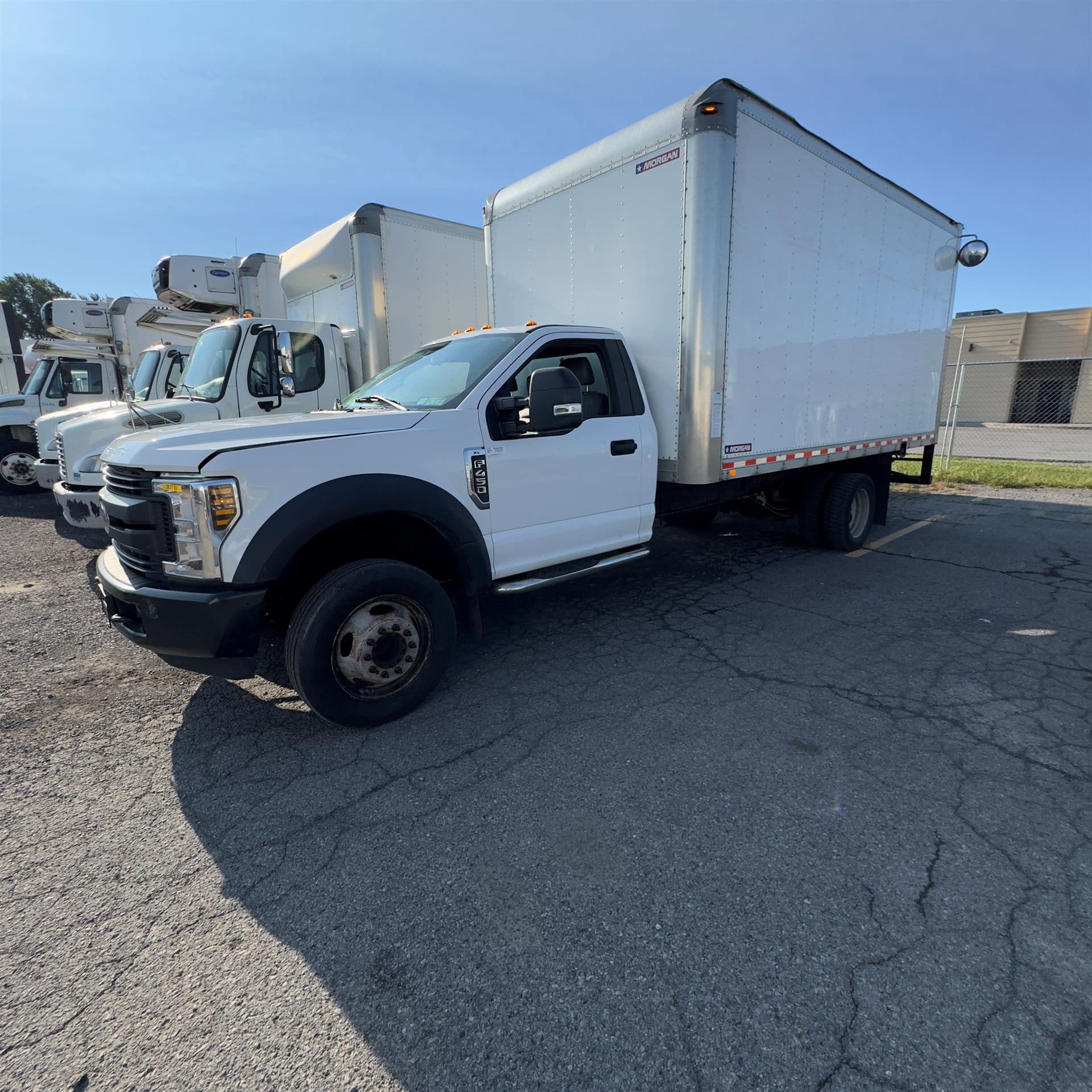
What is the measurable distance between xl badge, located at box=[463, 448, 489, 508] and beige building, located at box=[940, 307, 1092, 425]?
1192 inches

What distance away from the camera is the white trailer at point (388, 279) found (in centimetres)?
689

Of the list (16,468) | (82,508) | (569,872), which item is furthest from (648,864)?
(16,468)

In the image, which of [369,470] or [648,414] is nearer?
[369,470]

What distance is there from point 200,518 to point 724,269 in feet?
12.5

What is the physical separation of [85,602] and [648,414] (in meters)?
5.08

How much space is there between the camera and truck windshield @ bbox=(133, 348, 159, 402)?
828 centimetres

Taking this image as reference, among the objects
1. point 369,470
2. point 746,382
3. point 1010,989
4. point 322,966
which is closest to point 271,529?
point 369,470

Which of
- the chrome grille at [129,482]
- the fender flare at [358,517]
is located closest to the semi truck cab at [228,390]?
the chrome grille at [129,482]

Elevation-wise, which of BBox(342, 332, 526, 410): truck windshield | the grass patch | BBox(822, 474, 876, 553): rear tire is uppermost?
BBox(342, 332, 526, 410): truck windshield

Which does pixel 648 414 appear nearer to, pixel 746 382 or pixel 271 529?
pixel 746 382

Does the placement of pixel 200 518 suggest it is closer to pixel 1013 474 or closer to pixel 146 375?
pixel 146 375

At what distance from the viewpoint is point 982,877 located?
2.35m

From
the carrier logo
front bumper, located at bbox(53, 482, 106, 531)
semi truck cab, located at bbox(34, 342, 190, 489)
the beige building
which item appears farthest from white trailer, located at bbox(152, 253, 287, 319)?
the beige building

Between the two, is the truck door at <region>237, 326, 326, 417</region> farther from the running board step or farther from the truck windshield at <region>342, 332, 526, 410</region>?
the running board step
